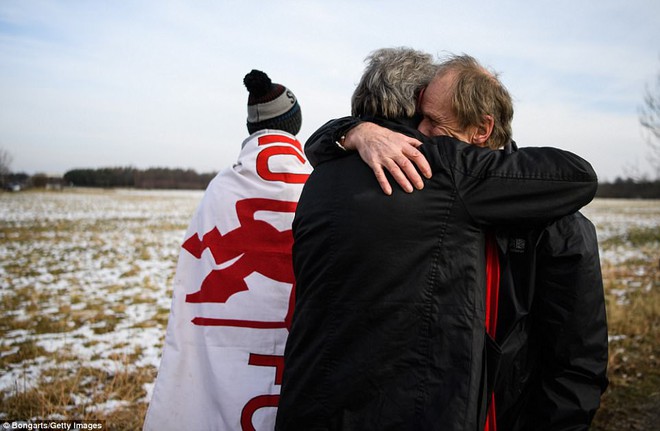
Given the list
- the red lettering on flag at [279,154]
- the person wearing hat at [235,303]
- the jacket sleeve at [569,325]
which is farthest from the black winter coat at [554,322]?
the red lettering on flag at [279,154]

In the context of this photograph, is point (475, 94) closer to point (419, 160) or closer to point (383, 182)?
point (419, 160)

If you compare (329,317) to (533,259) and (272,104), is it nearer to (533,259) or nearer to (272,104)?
(533,259)

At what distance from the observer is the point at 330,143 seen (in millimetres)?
1473


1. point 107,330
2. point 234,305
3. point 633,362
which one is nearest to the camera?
point 234,305

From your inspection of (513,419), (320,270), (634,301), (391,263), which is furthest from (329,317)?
(634,301)

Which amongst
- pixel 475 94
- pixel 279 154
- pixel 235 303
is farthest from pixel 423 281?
pixel 279 154

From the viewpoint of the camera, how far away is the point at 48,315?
20.9 ft

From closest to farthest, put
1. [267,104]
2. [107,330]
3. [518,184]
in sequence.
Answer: [518,184] → [267,104] → [107,330]

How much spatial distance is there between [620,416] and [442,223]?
3328 millimetres

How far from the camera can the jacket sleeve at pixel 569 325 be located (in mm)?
1349

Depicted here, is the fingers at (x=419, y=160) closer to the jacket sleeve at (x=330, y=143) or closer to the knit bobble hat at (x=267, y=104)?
the jacket sleeve at (x=330, y=143)

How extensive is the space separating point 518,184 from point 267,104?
61.5 inches

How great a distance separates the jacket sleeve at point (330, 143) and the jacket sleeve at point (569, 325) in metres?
0.66

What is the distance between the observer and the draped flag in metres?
2.11
